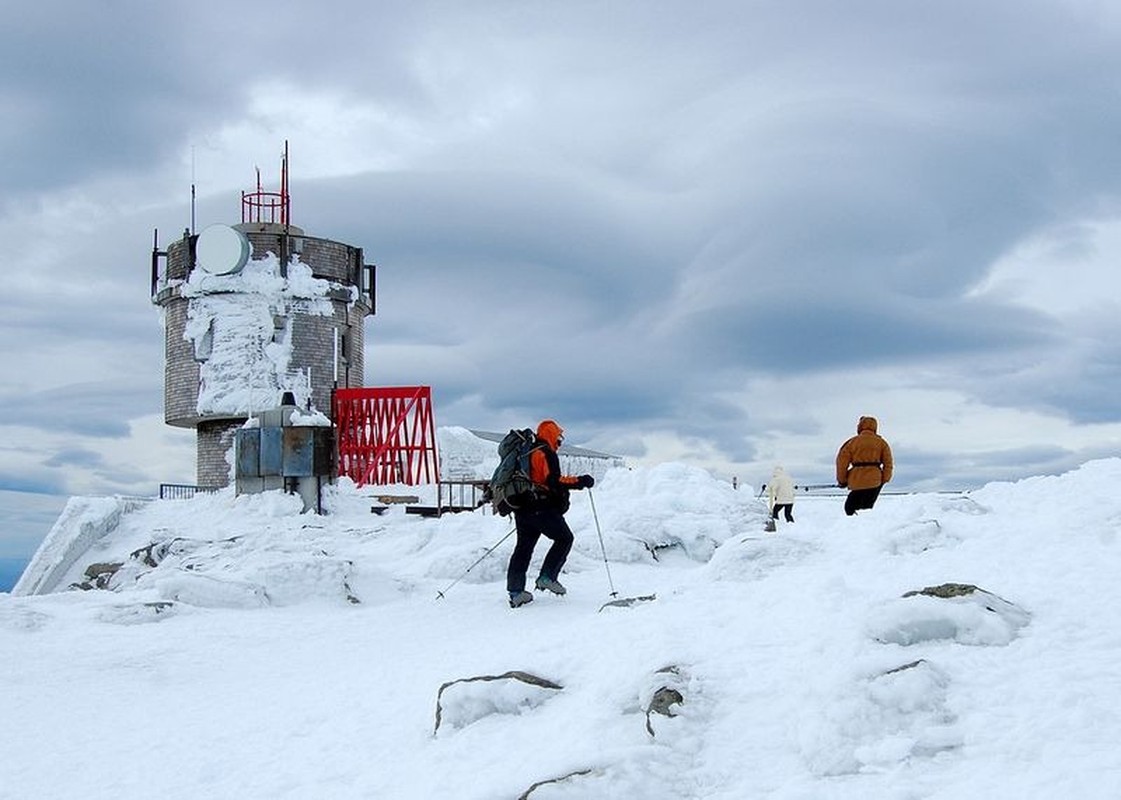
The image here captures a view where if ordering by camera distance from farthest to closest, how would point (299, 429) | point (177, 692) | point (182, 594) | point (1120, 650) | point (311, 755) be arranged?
point (299, 429), point (182, 594), point (177, 692), point (311, 755), point (1120, 650)

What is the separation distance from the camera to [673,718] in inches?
200

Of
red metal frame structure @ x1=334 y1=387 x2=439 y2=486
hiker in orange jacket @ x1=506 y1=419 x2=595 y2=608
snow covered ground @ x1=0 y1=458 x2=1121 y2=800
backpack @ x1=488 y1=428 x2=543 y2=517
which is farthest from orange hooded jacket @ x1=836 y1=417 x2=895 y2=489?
red metal frame structure @ x1=334 y1=387 x2=439 y2=486

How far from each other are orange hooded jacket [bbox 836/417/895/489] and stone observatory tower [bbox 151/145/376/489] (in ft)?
73.8

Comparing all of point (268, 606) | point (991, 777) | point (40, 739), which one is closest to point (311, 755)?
point (40, 739)

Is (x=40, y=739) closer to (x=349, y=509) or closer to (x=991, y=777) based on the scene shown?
(x=991, y=777)

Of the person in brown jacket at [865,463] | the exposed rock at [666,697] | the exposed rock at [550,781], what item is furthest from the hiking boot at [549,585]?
the exposed rock at [550,781]

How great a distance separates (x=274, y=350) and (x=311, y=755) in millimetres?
27649

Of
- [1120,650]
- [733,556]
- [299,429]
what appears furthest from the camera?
[299,429]

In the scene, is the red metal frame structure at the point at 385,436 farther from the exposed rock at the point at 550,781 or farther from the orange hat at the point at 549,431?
the exposed rock at the point at 550,781

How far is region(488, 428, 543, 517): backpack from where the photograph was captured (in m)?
10.2

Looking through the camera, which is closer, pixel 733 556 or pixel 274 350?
pixel 733 556

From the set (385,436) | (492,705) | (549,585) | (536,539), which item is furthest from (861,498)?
(385,436)

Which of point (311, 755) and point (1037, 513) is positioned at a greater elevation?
point (1037, 513)

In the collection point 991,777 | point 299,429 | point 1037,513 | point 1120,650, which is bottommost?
point 991,777
